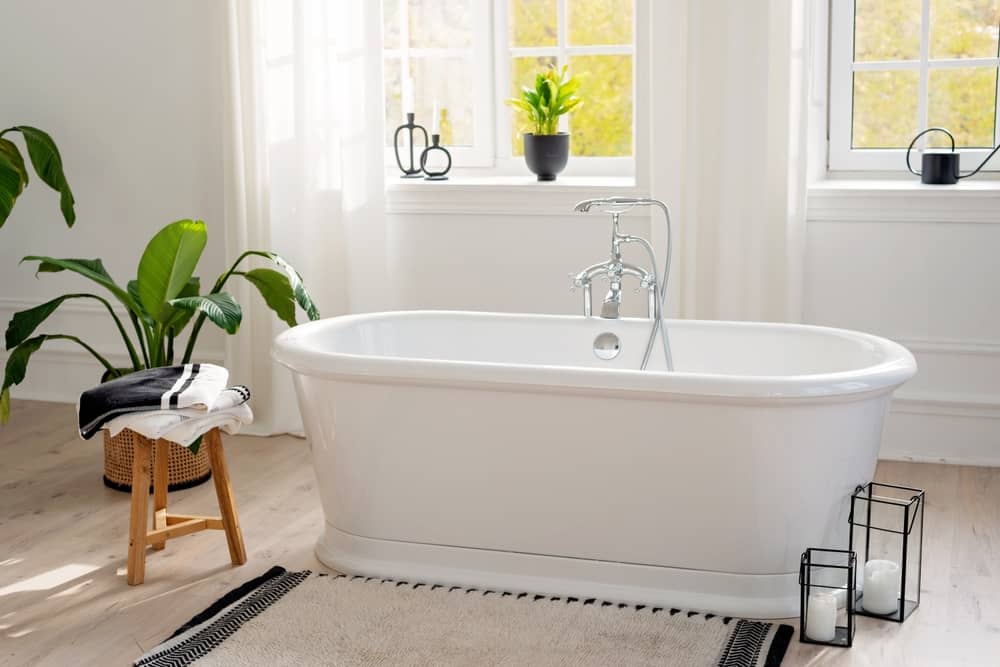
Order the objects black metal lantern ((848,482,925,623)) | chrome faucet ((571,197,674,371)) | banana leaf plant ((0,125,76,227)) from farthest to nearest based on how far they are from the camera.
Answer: banana leaf plant ((0,125,76,227)) → chrome faucet ((571,197,674,371)) → black metal lantern ((848,482,925,623))

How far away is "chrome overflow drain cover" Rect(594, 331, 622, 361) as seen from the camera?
3.21m

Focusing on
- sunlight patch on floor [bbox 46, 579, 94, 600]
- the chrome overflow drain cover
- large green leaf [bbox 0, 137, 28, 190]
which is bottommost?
sunlight patch on floor [bbox 46, 579, 94, 600]

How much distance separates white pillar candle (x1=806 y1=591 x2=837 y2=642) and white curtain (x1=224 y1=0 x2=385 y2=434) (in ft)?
6.73

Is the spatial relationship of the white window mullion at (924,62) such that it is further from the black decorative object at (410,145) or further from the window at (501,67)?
the black decorative object at (410,145)

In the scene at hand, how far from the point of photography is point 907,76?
3.85 meters

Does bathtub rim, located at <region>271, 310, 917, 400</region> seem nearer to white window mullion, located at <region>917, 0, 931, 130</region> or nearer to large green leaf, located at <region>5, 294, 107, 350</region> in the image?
large green leaf, located at <region>5, 294, 107, 350</region>

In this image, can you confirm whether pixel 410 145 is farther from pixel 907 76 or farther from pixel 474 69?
pixel 907 76

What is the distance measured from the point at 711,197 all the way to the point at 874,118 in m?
0.68

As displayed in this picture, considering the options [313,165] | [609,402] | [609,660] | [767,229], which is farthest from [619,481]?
[313,165]

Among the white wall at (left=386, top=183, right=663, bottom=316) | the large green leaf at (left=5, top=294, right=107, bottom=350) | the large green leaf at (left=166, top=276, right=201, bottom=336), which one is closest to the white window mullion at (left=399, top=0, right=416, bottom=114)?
the white wall at (left=386, top=183, right=663, bottom=316)

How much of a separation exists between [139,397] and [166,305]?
2.08 feet

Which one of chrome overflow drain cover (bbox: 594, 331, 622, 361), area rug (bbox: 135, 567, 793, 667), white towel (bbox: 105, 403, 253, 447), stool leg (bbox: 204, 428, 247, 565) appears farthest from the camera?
chrome overflow drain cover (bbox: 594, 331, 622, 361)

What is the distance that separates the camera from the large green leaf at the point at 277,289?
137 inches

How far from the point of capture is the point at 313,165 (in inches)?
158
